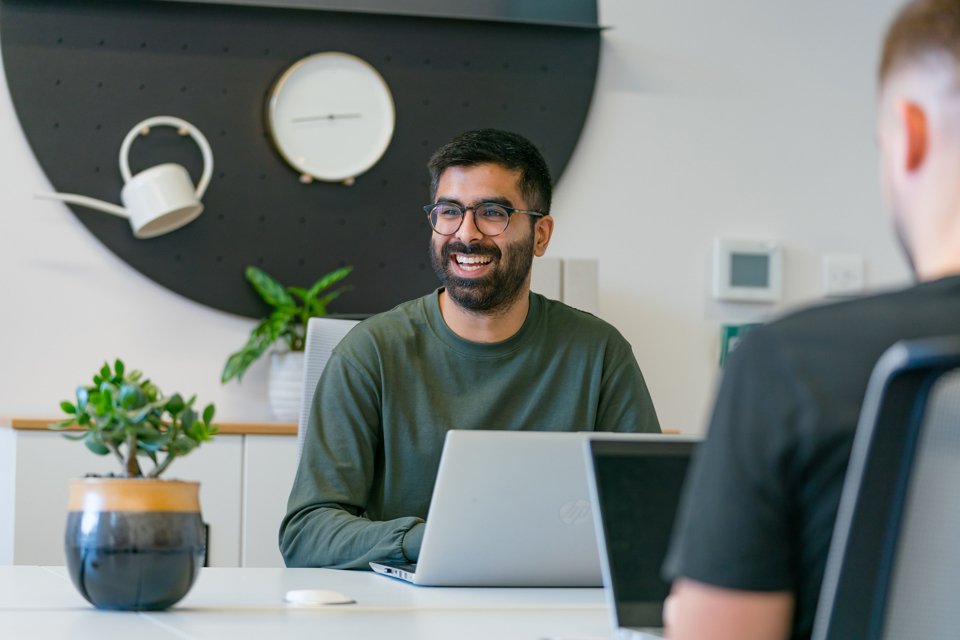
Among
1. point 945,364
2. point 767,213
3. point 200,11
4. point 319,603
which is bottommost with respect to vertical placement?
point 319,603

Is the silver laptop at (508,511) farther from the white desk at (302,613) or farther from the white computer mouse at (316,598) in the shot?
the white computer mouse at (316,598)

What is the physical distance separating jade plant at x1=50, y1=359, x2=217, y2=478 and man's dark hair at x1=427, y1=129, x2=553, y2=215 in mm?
1050

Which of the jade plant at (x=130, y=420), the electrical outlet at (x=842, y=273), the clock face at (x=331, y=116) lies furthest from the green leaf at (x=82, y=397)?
the electrical outlet at (x=842, y=273)

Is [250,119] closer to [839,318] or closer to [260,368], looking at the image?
[260,368]

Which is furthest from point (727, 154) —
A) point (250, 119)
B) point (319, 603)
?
point (319, 603)

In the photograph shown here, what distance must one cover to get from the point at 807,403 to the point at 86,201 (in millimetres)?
2697

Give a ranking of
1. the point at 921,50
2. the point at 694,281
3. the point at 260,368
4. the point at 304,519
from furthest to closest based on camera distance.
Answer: the point at 694,281 → the point at 260,368 → the point at 304,519 → the point at 921,50

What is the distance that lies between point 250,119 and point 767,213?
145 centimetres

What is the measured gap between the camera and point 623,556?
1051mm

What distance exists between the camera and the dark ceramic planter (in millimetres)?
1267

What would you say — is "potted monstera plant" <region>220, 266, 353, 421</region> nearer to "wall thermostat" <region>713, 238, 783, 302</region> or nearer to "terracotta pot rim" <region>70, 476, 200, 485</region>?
"wall thermostat" <region>713, 238, 783, 302</region>

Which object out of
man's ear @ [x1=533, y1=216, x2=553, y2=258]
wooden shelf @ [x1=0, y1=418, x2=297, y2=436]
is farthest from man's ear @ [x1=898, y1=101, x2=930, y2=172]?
wooden shelf @ [x1=0, y1=418, x2=297, y2=436]

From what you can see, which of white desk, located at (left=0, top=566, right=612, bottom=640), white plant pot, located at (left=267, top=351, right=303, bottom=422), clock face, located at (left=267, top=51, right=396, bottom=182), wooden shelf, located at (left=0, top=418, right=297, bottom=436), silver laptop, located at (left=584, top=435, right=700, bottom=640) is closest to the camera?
silver laptop, located at (left=584, top=435, right=700, bottom=640)

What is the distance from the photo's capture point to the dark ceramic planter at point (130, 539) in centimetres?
127
